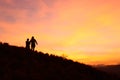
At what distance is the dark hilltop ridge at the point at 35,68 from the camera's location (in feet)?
91.4

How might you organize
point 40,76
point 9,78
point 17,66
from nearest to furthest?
point 9,78 → point 40,76 → point 17,66

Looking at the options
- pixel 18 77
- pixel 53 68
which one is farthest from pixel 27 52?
pixel 18 77

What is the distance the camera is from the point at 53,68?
3328 centimetres

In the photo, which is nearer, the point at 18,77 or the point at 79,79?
the point at 18,77

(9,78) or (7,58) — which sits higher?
(7,58)

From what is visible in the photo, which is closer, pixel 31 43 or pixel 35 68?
pixel 35 68

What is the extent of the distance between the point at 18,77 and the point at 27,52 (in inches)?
425

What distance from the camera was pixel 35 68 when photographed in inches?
1226

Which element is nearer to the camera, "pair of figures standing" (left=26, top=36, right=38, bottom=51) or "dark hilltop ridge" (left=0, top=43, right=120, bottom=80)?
"dark hilltop ridge" (left=0, top=43, right=120, bottom=80)

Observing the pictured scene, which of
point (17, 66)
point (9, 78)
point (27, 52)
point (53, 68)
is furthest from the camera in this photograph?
point (27, 52)

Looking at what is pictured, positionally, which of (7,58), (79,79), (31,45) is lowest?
(79,79)

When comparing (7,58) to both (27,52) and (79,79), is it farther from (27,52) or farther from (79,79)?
(79,79)

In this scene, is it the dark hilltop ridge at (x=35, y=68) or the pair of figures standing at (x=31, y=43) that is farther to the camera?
the pair of figures standing at (x=31, y=43)

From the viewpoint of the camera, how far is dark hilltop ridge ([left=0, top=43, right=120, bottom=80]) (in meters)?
27.9
